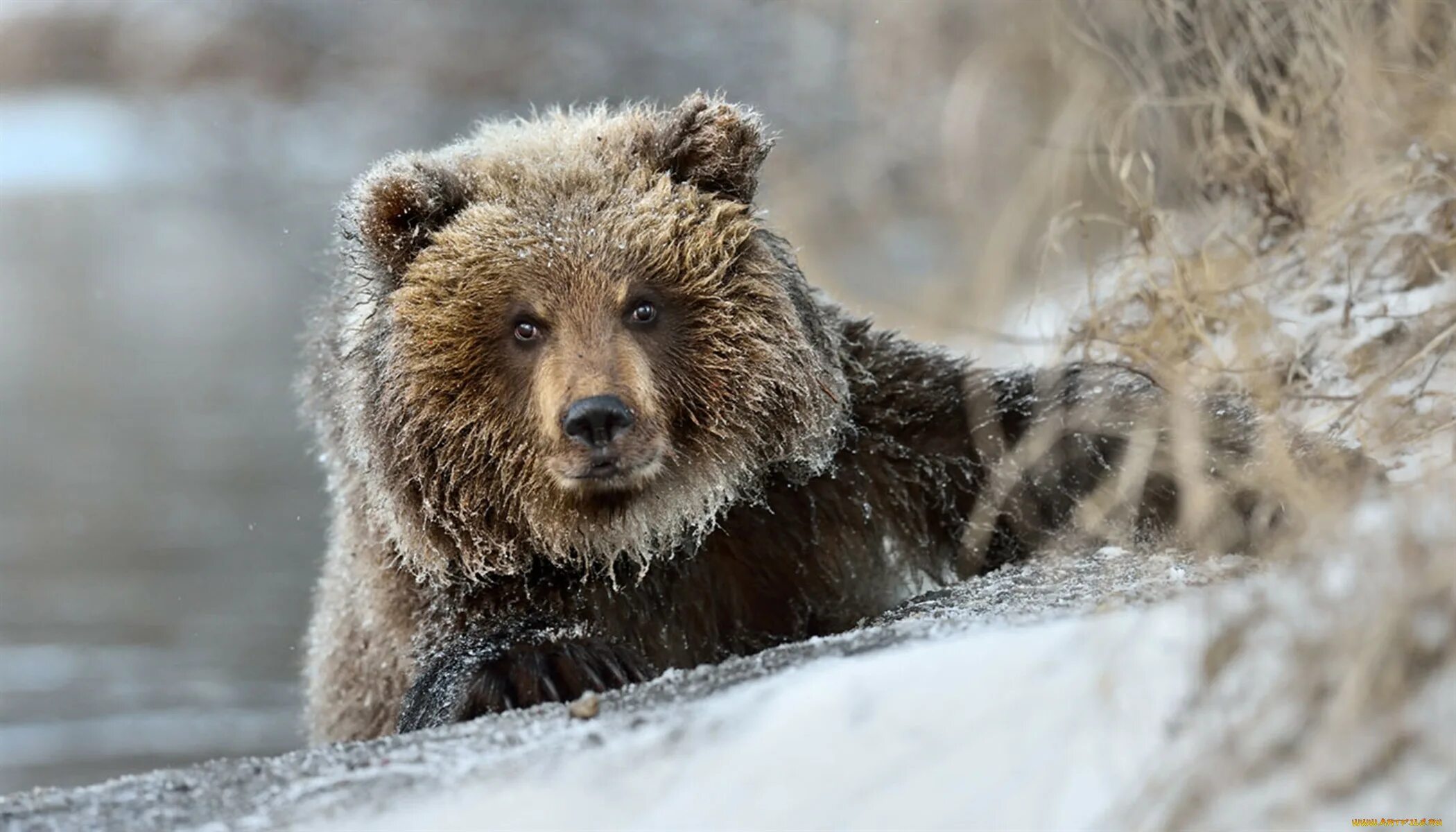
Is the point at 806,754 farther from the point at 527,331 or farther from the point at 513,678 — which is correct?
the point at 527,331

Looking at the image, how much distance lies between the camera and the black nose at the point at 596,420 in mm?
3541

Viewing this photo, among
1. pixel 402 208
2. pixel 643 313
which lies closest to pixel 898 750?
pixel 643 313

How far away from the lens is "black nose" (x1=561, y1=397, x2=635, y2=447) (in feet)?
11.6

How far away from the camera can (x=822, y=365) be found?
402cm

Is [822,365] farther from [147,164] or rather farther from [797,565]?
[147,164]

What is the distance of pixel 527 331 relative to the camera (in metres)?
3.79

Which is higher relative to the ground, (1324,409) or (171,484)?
(171,484)

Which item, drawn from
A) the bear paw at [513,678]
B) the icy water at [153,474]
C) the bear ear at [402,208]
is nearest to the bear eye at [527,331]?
the bear ear at [402,208]

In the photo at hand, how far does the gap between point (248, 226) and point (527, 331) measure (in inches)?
660

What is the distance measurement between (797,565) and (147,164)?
19.7m

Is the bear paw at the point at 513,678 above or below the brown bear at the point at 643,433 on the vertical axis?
below

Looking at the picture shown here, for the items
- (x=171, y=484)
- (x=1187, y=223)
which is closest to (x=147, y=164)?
(x=171, y=484)

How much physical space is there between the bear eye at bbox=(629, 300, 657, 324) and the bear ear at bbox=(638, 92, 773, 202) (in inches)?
15.3

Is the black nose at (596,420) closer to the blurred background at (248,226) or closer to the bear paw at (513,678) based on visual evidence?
the bear paw at (513,678)
